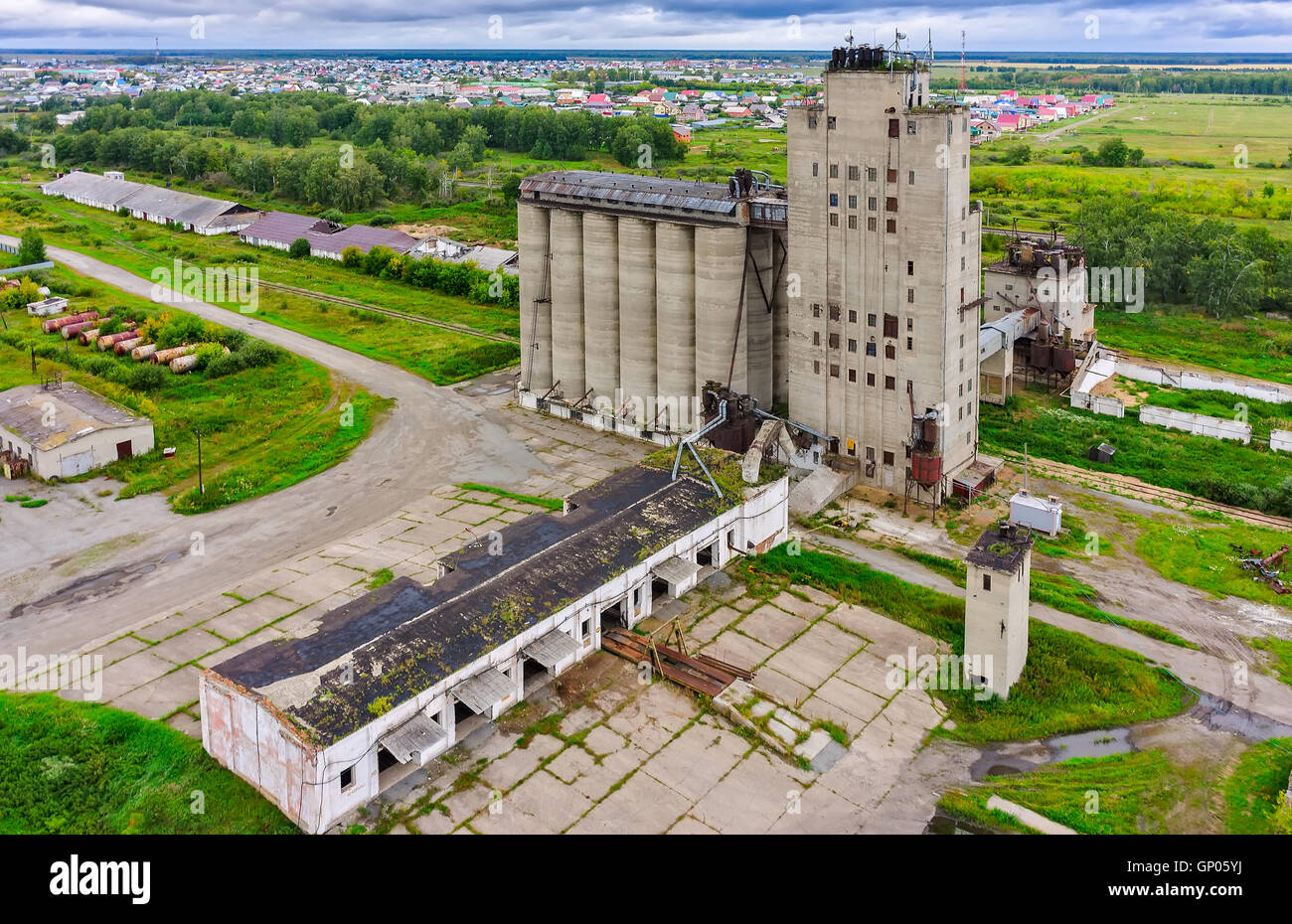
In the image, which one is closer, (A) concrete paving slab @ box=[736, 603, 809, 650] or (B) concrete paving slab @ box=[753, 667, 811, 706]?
(B) concrete paving slab @ box=[753, 667, 811, 706]

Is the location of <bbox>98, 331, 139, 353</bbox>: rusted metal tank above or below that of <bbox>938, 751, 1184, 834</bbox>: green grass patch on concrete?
above

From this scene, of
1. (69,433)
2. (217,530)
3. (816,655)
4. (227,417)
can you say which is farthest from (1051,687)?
(69,433)

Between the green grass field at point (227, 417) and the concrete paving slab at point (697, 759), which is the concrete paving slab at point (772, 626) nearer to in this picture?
the concrete paving slab at point (697, 759)

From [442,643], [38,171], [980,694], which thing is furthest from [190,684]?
[38,171]

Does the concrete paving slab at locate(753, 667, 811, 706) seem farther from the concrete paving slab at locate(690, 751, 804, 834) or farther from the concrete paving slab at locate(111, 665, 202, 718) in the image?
the concrete paving slab at locate(111, 665, 202, 718)

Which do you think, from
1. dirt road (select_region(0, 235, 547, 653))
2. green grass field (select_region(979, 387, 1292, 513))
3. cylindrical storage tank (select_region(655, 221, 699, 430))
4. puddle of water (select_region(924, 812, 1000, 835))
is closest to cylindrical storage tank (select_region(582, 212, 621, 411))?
cylindrical storage tank (select_region(655, 221, 699, 430))
